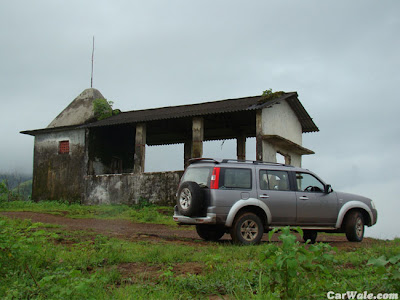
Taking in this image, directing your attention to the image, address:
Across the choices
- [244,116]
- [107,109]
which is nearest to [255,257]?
[244,116]

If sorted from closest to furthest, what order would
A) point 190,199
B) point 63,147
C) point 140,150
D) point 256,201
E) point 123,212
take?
point 190,199, point 256,201, point 123,212, point 140,150, point 63,147

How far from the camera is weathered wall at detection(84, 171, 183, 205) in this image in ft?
69.5

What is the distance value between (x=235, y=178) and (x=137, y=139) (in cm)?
1343

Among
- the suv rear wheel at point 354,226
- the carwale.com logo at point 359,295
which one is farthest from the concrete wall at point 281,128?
the carwale.com logo at point 359,295

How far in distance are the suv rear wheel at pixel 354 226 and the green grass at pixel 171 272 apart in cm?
306

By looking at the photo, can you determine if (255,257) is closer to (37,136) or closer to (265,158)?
(265,158)

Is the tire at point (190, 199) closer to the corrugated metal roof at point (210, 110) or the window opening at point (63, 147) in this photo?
the corrugated metal roof at point (210, 110)

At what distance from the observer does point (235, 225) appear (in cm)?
982

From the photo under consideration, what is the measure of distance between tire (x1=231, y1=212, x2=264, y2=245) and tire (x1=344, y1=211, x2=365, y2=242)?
287cm

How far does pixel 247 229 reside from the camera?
995 centimetres

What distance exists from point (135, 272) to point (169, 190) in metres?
14.9

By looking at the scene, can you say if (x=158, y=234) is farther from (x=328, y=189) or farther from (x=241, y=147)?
(x=241, y=147)

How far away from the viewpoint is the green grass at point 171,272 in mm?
4234

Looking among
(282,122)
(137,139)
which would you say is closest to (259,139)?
(282,122)
